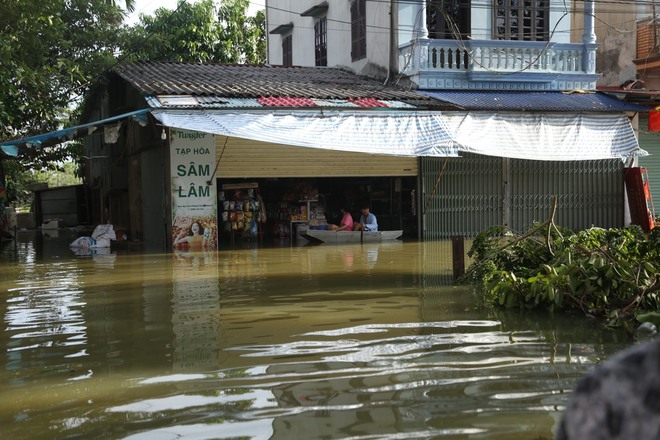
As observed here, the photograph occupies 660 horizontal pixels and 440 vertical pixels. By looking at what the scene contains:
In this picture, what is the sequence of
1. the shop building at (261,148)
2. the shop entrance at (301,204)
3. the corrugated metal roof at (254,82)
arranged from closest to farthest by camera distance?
the shop building at (261,148) → the corrugated metal roof at (254,82) → the shop entrance at (301,204)

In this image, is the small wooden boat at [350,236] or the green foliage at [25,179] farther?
the green foliage at [25,179]

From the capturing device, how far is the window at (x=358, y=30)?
19812 mm

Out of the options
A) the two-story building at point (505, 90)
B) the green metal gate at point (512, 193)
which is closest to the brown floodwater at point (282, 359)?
the green metal gate at point (512, 193)

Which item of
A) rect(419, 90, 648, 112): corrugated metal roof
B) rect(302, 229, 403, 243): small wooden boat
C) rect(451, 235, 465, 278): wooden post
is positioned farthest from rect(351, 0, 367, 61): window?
rect(451, 235, 465, 278): wooden post

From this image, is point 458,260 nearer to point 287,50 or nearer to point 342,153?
point 342,153

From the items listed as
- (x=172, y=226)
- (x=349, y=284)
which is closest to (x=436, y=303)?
(x=349, y=284)

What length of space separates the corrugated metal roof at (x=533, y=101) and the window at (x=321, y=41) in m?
5.22

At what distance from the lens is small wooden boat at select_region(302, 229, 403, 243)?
1767 centimetres

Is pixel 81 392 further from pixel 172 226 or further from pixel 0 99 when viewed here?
pixel 0 99

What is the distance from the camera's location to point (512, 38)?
19203mm

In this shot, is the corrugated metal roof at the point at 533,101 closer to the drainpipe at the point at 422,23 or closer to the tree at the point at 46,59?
the drainpipe at the point at 422,23

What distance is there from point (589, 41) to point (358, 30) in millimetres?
5831

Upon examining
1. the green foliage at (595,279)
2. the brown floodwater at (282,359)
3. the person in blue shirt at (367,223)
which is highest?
the person in blue shirt at (367,223)

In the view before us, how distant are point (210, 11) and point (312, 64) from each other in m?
4.85
